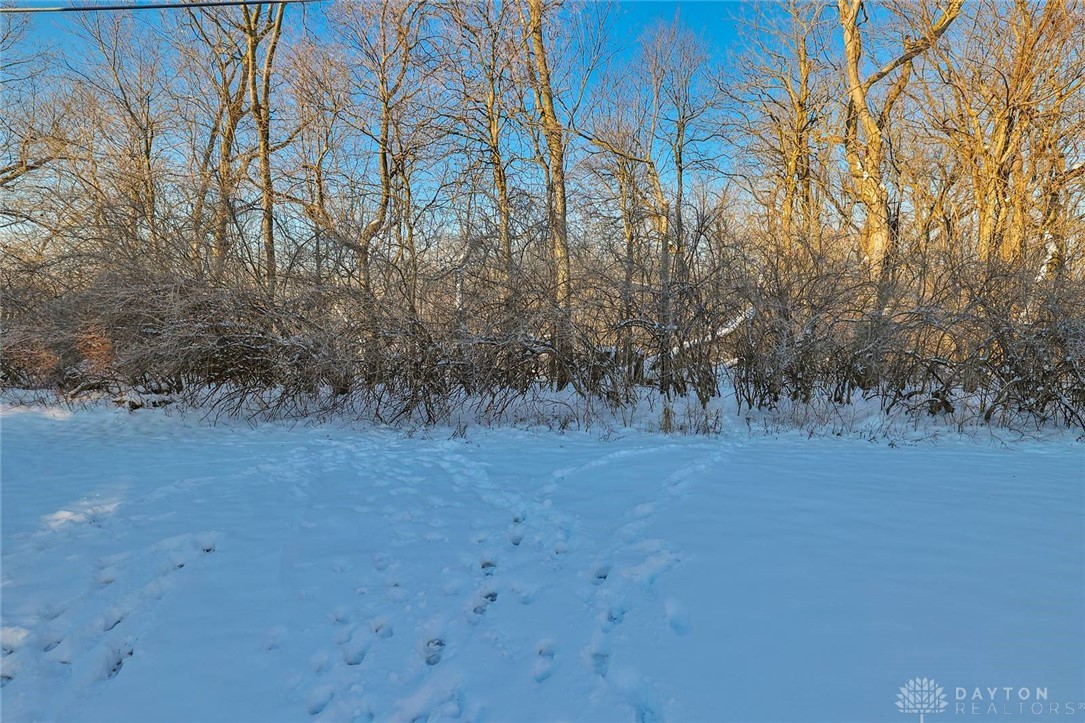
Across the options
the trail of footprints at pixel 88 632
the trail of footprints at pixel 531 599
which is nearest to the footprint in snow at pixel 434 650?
the trail of footprints at pixel 531 599

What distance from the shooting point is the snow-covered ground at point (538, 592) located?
74.0 inches

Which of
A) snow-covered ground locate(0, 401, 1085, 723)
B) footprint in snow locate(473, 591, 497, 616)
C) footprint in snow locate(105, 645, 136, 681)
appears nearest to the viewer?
snow-covered ground locate(0, 401, 1085, 723)

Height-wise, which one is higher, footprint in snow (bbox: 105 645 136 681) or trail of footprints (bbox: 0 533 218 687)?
trail of footprints (bbox: 0 533 218 687)

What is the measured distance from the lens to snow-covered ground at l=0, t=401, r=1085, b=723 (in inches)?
74.0

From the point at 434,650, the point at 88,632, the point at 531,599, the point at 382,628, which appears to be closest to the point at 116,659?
the point at 88,632

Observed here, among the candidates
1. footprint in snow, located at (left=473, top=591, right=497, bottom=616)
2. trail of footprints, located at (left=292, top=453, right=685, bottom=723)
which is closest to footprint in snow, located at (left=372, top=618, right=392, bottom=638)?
trail of footprints, located at (left=292, top=453, right=685, bottom=723)

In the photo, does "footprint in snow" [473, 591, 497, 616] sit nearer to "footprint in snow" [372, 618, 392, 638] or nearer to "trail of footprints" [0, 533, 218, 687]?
"footprint in snow" [372, 618, 392, 638]

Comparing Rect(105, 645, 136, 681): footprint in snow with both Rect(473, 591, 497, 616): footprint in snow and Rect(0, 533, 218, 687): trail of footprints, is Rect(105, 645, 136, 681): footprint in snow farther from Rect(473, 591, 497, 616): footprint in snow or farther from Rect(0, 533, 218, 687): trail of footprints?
Rect(473, 591, 497, 616): footprint in snow

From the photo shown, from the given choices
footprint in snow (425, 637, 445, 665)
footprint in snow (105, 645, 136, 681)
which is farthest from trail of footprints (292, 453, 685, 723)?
footprint in snow (105, 645, 136, 681)

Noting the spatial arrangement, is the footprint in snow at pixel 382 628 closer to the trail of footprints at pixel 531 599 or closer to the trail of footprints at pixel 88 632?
the trail of footprints at pixel 531 599

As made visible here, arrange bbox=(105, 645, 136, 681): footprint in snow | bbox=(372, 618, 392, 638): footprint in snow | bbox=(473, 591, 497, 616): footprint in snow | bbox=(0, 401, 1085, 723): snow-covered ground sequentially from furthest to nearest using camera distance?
bbox=(473, 591, 497, 616): footprint in snow → bbox=(372, 618, 392, 638): footprint in snow → bbox=(105, 645, 136, 681): footprint in snow → bbox=(0, 401, 1085, 723): snow-covered ground

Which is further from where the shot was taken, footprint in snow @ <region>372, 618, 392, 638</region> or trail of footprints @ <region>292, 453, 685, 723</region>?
footprint in snow @ <region>372, 618, 392, 638</region>

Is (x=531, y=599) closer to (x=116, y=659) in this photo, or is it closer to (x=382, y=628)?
(x=382, y=628)

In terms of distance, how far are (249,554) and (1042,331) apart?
963 cm
